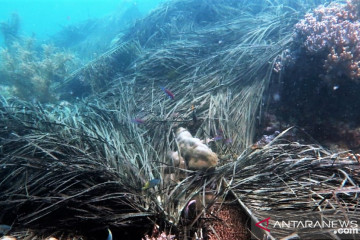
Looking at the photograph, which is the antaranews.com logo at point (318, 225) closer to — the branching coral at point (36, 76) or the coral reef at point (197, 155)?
the coral reef at point (197, 155)

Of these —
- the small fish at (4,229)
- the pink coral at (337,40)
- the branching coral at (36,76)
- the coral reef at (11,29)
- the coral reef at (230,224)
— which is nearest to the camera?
the coral reef at (230,224)

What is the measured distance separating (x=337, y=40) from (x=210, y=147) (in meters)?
2.86

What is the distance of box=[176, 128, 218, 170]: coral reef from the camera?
91.5 inches

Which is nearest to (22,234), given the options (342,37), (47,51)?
(342,37)

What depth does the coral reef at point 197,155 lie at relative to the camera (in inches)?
91.5

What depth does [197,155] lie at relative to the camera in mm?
2387

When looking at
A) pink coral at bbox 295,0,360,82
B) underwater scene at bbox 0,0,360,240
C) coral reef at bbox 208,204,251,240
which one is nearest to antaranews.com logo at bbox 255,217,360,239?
underwater scene at bbox 0,0,360,240

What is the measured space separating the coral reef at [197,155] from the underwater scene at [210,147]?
0.5 inches

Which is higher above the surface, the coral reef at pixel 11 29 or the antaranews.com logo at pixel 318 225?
the coral reef at pixel 11 29

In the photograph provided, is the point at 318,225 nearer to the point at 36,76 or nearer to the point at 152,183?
the point at 152,183

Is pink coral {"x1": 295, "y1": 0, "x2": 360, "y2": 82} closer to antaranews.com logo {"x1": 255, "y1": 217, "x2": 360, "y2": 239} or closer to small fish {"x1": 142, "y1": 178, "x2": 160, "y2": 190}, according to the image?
antaranews.com logo {"x1": 255, "y1": 217, "x2": 360, "y2": 239}

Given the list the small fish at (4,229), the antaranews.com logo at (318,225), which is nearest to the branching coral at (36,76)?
the small fish at (4,229)

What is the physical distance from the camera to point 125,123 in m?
3.71

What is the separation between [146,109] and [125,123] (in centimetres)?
79
